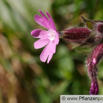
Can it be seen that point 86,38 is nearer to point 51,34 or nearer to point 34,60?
point 51,34

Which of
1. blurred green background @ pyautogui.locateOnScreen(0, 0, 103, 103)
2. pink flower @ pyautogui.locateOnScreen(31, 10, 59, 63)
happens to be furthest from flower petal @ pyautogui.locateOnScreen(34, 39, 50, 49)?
blurred green background @ pyautogui.locateOnScreen(0, 0, 103, 103)

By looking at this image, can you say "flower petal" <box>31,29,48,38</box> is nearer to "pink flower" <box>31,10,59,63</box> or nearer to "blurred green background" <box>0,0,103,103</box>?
"pink flower" <box>31,10,59,63</box>

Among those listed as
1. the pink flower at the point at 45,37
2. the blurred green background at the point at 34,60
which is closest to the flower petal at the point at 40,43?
the pink flower at the point at 45,37

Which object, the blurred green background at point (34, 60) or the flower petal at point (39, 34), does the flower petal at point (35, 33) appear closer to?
the flower petal at point (39, 34)

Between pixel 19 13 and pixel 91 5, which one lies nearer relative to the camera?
pixel 91 5

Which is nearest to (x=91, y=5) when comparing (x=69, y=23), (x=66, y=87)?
(x=69, y=23)

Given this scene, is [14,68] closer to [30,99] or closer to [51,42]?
[30,99]

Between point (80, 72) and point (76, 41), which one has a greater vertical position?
point (76, 41)

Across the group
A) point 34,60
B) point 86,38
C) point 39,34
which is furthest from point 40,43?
point 34,60
